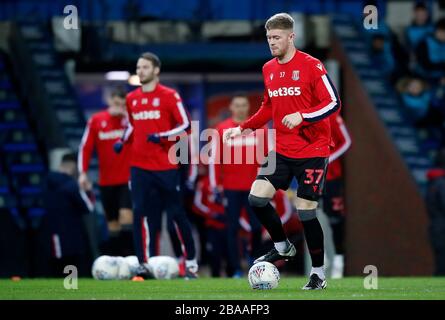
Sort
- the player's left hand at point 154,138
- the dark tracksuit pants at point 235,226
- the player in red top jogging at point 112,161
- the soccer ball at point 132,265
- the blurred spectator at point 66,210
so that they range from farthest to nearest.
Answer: the blurred spectator at point 66,210 → the player in red top jogging at point 112,161 → the dark tracksuit pants at point 235,226 → the soccer ball at point 132,265 → the player's left hand at point 154,138

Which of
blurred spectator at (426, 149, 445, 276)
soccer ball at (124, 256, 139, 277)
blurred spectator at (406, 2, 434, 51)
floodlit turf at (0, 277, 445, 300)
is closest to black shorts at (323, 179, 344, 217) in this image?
blurred spectator at (426, 149, 445, 276)

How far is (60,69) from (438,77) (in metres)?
6.29

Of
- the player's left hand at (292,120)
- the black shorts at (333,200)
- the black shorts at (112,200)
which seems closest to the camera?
the player's left hand at (292,120)

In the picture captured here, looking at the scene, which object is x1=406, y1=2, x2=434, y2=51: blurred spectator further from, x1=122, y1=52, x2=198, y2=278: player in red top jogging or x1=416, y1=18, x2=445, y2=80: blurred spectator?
x1=122, y1=52, x2=198, y2=278: player in red top jogging

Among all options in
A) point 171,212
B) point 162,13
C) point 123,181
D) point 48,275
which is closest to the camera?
point 171,212

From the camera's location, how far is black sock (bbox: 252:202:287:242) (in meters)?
12.3

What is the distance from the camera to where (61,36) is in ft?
71.6

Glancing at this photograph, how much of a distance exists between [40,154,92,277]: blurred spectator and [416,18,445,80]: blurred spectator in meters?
7.22

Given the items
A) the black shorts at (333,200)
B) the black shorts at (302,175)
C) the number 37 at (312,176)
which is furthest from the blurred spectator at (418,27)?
the number 37 at (312,176)

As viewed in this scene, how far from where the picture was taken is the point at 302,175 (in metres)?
12.1

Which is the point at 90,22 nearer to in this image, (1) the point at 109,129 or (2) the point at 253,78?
(2) the point at 253,78

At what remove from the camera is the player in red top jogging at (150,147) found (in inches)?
605

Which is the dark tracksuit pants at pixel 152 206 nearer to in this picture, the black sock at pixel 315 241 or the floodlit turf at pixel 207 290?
the floodlit turf at pixel 207 290
